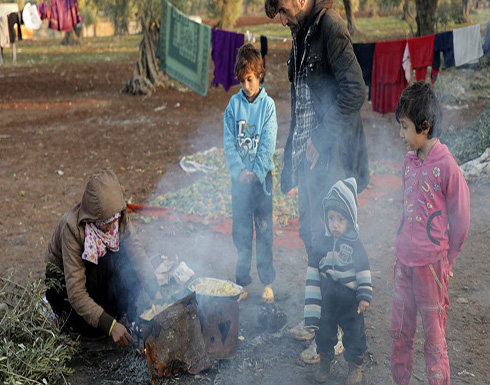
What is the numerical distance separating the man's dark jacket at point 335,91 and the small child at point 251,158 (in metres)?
0.64

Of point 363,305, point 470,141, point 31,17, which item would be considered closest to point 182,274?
point 363,305

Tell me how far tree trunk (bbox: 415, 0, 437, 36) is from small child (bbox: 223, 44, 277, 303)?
10011 mm

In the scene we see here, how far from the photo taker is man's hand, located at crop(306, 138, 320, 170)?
3250mm

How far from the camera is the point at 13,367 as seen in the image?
2932 millimetres

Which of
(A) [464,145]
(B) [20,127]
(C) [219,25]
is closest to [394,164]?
(A) [464,145]

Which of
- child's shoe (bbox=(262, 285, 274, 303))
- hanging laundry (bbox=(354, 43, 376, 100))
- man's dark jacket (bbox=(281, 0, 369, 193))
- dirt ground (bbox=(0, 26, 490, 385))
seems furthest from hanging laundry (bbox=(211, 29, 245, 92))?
man's dark jacket (bbox=(281, 0, 369, 193))

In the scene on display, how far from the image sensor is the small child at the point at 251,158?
3863 millimetres

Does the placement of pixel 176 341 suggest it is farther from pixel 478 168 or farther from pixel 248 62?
pixel 478 168

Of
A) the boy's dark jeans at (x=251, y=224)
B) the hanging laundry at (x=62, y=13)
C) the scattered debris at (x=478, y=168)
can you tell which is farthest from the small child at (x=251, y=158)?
the hanging laundry at (x=62, y=13)

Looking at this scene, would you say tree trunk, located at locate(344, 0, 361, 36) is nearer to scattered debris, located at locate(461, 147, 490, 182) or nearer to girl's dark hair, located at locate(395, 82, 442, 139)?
scattered debris, located at locate(461, 147, 490, 182)

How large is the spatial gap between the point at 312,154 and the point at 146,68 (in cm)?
1241

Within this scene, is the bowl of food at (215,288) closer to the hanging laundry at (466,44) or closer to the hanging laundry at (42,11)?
the hanging laundry at (466,44)

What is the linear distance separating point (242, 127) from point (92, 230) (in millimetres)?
1320

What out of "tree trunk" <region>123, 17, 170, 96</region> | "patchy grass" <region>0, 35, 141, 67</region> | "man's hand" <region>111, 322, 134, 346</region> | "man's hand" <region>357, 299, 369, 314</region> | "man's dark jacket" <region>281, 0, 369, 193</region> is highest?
"man's dark jacket" <region>281, 0, 369, 193</region>
